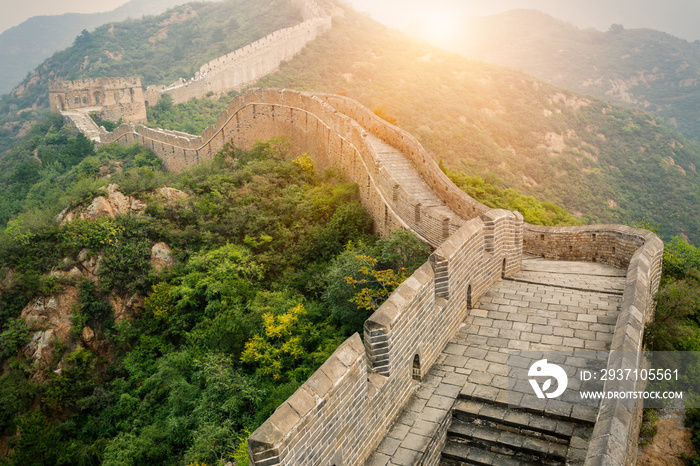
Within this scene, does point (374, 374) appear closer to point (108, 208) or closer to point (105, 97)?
point (108, 208)

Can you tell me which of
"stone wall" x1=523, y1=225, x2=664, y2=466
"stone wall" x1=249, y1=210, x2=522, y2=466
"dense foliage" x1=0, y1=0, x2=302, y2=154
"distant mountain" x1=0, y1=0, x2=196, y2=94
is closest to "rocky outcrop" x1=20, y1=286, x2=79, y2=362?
"stone wall" x1=249, y1=210, x2=522, y2=466

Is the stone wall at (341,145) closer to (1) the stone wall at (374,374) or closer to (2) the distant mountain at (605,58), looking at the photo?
(1) the stone wall at (374,374)

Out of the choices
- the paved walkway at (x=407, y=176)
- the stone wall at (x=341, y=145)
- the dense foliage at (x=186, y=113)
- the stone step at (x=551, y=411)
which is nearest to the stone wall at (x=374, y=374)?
the stone step at (x=551, y=411)

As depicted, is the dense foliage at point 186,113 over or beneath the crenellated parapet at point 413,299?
beneath

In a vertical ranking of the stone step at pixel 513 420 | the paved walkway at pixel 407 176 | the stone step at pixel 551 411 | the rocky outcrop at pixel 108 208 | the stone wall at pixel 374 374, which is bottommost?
the rocky outcrop at pixel 108 208

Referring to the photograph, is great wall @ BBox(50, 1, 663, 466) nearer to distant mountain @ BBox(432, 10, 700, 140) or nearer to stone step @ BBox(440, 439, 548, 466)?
stone step @ BBox(440, 439, 548, 466)

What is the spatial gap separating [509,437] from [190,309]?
30.8 ft

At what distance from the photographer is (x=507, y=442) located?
4.53m

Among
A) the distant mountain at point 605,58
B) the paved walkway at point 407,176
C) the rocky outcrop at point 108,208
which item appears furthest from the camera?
the distant mountain at point 605,58

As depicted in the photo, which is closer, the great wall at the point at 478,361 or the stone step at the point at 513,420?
the great wall at the point at 478,361

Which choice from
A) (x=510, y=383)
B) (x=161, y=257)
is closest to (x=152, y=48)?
(x=161, y=257)

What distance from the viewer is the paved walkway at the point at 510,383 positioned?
4.48m

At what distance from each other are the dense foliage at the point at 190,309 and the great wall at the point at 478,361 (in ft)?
6.90

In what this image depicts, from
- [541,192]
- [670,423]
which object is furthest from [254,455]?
[541,192]
